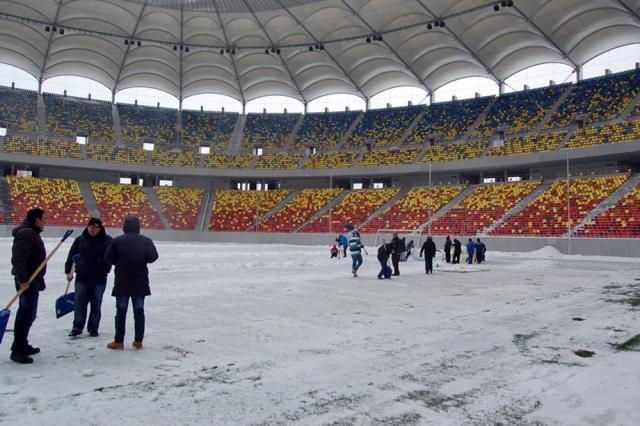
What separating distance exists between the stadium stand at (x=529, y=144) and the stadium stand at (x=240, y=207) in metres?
25.2

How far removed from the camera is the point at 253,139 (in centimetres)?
6019

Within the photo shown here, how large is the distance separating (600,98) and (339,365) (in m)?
48.3

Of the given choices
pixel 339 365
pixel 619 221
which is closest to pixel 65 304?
pixel 339 365

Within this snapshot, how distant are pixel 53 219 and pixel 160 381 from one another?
45.0 m

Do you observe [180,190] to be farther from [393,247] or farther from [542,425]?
[542,425]

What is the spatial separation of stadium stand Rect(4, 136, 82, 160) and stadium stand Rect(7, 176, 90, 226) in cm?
289

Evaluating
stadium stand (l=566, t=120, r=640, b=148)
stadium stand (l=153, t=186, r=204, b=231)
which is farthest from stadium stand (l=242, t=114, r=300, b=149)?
stadium stand (l=566, t=120, r=640, b=148)

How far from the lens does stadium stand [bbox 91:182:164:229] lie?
46469 millimetres

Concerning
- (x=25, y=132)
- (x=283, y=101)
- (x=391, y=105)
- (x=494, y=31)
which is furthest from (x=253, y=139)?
(x=494, y=31)

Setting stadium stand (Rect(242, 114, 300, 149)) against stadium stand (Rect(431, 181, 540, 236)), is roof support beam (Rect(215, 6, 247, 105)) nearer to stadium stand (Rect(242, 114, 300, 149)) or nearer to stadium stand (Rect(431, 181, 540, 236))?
stadium stand (Rect(242, 114, 300, 149))

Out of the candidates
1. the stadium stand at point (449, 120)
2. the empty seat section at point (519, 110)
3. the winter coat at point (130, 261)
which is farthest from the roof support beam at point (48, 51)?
the winter coat at point (130, 261)

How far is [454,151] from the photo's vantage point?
47.0 metres

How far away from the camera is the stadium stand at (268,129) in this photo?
2354 inches

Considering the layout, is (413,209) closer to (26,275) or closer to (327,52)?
(327,52)
